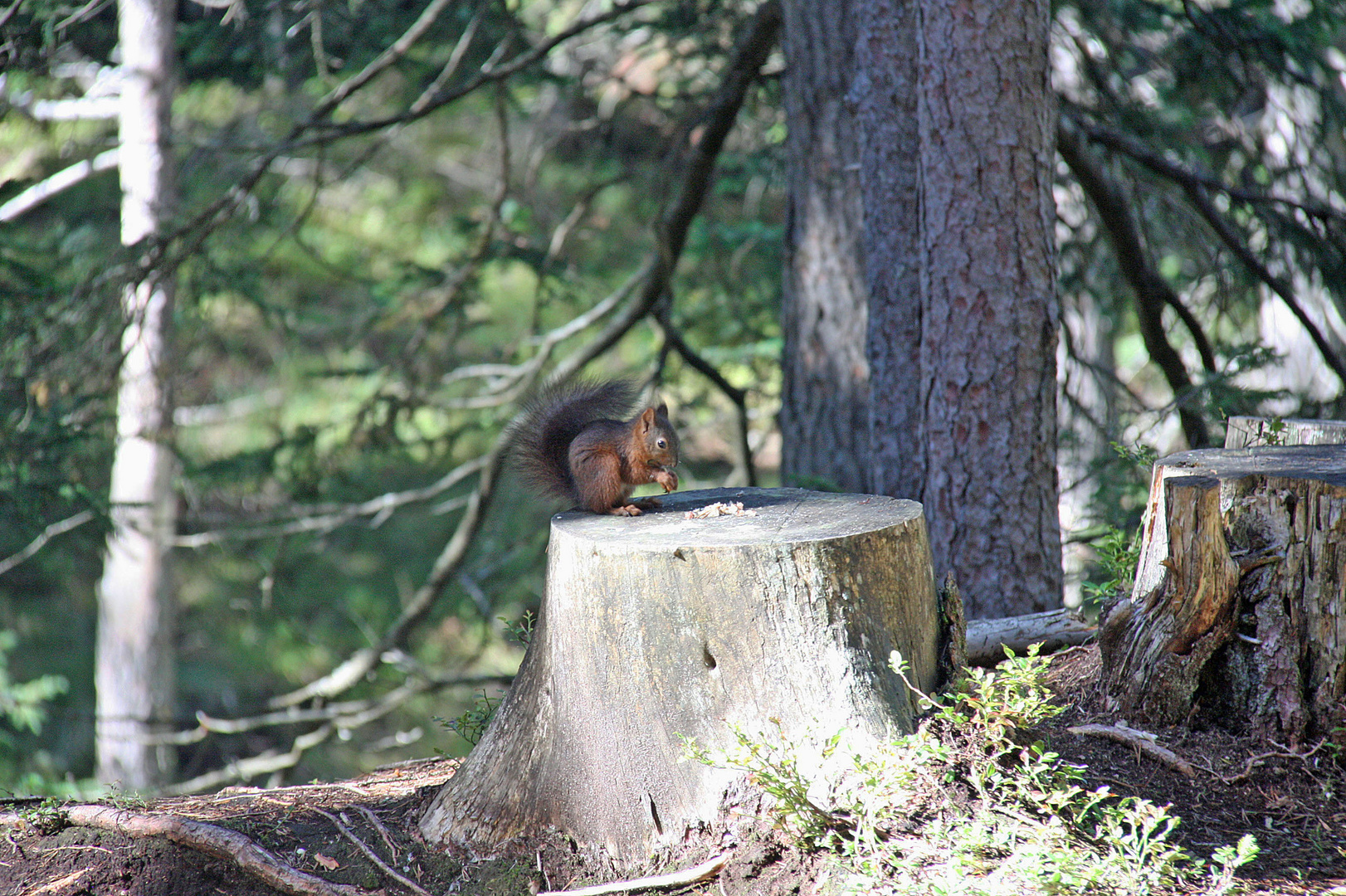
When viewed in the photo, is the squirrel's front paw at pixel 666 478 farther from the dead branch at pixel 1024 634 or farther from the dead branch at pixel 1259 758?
the dead branch at pixel 1259 758

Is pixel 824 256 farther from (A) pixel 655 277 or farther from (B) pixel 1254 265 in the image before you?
(B) pixel 1254 265

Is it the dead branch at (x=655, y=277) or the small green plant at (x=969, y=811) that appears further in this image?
the dead branch at (x=655, y=277)

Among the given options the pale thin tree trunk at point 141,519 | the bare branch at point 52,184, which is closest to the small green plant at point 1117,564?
the pale thin tree trunk at point 141,519

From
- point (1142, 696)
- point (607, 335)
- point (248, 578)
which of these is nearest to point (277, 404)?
point (248, 578)

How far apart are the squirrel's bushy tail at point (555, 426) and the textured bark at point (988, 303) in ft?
3.84

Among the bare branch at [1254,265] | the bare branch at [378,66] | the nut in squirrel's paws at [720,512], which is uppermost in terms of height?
the bare branch at [378,66]

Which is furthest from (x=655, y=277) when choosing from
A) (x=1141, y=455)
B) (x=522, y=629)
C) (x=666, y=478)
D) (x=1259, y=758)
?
(x=1259, y=758)

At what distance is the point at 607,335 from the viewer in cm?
550

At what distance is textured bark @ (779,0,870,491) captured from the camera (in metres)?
4.59

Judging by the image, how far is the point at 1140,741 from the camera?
2.35 meters

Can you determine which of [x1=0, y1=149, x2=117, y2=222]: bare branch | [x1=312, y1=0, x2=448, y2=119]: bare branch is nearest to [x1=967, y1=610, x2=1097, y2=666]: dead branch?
[x1=312, y1=0, x2=448, y2=119]: bare branch

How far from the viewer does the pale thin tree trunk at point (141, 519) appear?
6.66 metres

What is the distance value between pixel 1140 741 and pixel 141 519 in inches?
235

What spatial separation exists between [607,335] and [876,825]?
3.90 meters
